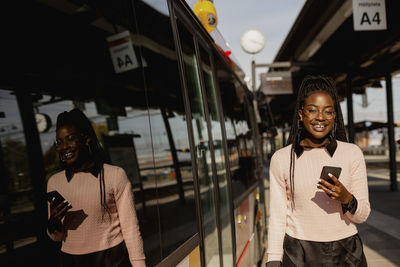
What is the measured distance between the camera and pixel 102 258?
5.19ft

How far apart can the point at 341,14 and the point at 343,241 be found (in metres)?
8.83

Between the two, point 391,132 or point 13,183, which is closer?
point 13,183

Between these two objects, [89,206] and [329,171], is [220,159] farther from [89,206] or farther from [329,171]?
[89,206]

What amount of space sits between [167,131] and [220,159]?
55.1 inches

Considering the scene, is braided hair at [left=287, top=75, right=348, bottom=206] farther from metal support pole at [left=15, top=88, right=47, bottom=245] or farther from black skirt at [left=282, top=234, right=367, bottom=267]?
metal support pole at [left=15, top=88, right=47, bottom=245]

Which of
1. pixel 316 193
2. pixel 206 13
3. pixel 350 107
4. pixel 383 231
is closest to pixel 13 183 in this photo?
pixel 316 193

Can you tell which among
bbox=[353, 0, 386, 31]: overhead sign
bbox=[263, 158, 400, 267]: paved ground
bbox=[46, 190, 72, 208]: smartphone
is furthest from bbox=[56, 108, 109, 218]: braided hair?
bbox=[353, 0, 386, 31]: overhead sign

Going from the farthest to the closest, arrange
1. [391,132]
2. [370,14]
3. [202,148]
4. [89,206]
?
[391,132] < [370,14] < [202,148] < [89,206]

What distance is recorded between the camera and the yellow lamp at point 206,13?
3.71m

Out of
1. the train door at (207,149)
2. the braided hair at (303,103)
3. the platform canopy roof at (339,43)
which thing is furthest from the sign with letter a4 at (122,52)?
the platform canopy roof at (339,43)

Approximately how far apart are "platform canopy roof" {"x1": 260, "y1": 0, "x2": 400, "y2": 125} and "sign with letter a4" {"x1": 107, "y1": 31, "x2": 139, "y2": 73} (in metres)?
8.46

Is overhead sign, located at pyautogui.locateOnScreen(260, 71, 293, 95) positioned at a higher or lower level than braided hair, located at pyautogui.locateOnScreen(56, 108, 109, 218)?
higher

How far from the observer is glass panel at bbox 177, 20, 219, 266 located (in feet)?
8.99

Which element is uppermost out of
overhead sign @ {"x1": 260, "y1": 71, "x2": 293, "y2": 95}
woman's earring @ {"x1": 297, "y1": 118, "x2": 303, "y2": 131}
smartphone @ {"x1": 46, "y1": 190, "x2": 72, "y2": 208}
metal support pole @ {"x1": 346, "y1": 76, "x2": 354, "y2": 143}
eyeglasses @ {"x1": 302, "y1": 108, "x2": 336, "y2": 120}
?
overhead sign @ {"x1": 260, "y1": 71, "x2": 293, "y2": 95}
